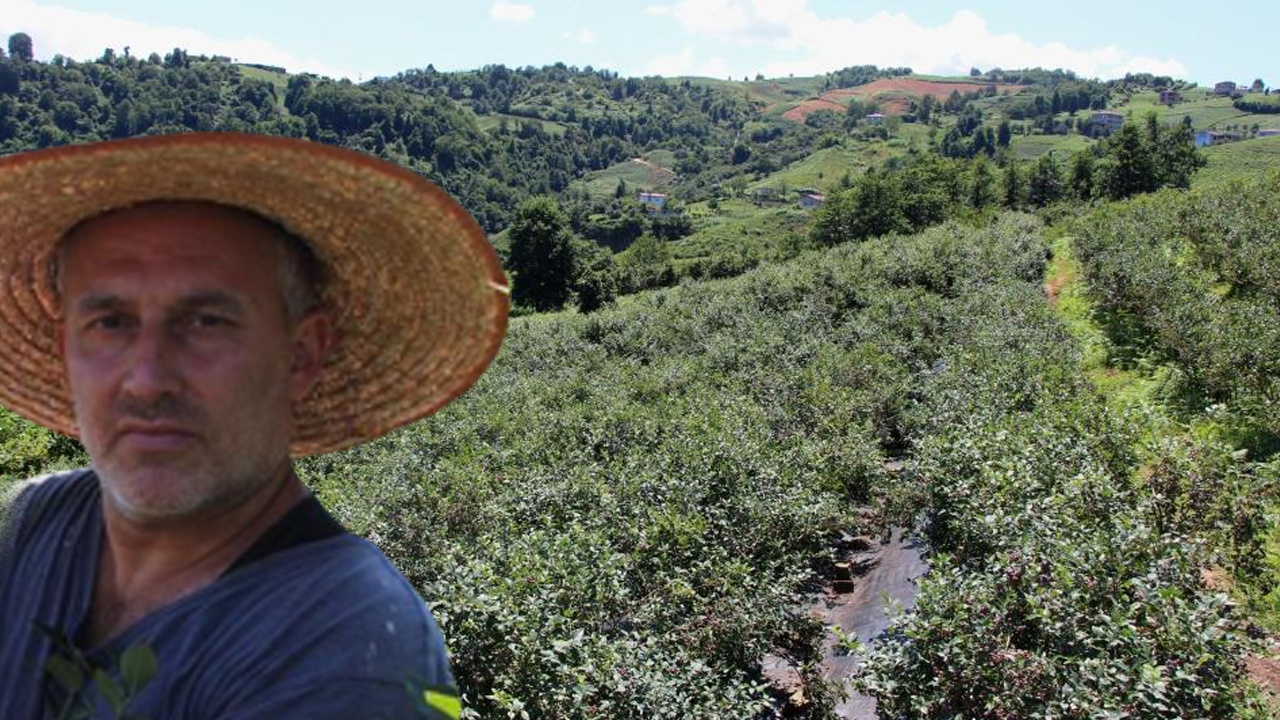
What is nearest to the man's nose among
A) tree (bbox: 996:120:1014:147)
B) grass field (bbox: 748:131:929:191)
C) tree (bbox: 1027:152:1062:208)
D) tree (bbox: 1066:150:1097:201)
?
tree (bbox: 1066:150:1097:201)

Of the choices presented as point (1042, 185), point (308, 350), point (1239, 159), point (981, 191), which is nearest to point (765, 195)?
point (981, 191)

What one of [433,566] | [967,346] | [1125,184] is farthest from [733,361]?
[1125,184]

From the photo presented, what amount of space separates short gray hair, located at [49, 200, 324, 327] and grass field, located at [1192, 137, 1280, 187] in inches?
2787

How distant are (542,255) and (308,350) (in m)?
51.8

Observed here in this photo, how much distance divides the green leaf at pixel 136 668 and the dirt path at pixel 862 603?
646cm

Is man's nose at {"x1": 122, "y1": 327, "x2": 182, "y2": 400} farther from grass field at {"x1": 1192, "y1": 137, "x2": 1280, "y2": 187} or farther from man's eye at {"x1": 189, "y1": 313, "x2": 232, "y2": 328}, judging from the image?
grass field at {"x1": 1192, "y1": 137, "x2": 1280, "y2": 187}

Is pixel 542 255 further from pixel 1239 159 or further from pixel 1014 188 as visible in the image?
pixel 1239 159

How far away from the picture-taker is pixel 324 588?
1360 millimetres

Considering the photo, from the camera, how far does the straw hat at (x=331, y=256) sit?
5.00 ft

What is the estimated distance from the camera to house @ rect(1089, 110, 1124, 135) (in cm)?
13062

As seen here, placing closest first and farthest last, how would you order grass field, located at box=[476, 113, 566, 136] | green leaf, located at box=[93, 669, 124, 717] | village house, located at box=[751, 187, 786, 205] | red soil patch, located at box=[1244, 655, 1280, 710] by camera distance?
green leaf, located at box=[93, 669, 124, 717], red soil patch, located at box=[1244, 655, 1280, 710], village house, located at box=[751, 187, 786, 205], grass field, located at box=[476, 113, 566, 136]

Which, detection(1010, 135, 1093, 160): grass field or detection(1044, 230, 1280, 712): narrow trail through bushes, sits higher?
detection(1010, 135, 1093, 160): grass field

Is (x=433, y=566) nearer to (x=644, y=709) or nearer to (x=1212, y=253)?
(x=644, y=709)

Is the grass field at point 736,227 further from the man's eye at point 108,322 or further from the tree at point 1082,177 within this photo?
the man's eye at point 108,322
